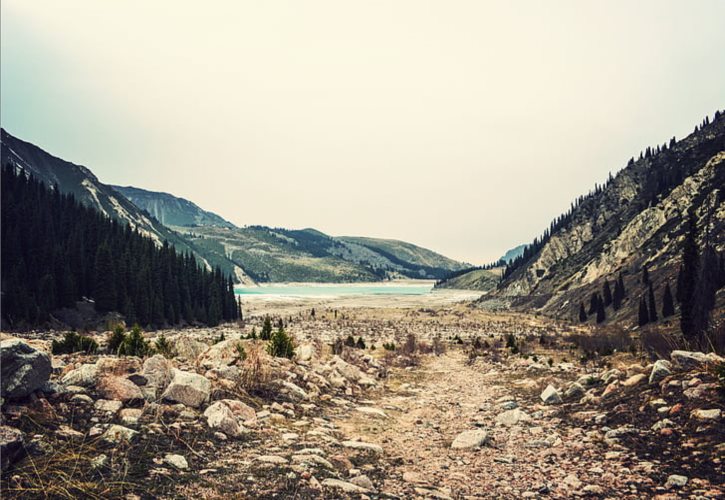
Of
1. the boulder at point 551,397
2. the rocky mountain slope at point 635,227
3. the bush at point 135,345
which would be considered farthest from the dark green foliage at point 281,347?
the rocky mountain slope at point 635,227

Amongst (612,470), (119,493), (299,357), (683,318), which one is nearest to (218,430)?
(119,493)

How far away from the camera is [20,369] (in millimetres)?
7184

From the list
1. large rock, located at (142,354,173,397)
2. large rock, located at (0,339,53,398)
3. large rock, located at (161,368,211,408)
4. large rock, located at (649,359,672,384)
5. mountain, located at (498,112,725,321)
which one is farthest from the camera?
mountain, located at (498,112,725,321)

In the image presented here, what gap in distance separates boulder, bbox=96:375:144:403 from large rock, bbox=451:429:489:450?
7546 mm

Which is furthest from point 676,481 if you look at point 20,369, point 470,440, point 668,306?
point 668,306

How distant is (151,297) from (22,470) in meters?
67.8

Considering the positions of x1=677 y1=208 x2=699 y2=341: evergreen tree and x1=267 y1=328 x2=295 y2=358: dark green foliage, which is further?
x1=677 y1=208 x2=699 y2=341: evergreen tree

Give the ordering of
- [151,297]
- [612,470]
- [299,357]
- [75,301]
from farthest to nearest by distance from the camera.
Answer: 1. [151,297]
2. [75,301]
3. [299,357]
4. [612,470]

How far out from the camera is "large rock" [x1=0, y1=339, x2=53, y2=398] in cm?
702

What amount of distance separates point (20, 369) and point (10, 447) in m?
2.27

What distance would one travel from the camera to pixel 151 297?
66000 millimetres

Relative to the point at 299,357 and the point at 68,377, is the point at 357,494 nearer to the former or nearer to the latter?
the point at 68,377

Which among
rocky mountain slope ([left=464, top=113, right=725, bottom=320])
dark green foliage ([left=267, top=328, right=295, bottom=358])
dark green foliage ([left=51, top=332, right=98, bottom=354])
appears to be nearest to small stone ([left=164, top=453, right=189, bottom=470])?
dark green foliage ([left=267, top=328, right=295, bottom=358])

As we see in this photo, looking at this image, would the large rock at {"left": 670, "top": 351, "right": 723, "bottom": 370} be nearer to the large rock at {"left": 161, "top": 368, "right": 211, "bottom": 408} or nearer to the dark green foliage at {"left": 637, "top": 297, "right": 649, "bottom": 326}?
the large rock at {"left": 161, "top": 368, "right": 211, "bottom": 408}
